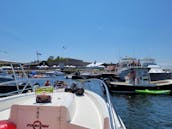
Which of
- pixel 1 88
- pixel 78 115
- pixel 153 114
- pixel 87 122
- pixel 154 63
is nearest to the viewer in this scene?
pixel 87 122

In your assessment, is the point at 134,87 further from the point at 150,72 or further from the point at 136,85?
the point at 150,72

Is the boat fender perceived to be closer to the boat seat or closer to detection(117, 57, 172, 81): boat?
the boat seat

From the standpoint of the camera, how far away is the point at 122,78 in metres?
58.3

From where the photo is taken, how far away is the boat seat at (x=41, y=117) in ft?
14.6

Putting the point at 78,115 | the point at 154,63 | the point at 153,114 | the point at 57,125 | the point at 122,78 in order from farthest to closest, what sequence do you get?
the point at 154,63 → the point at 122,78 → the point at 153,114 → the point at 78,115 → the point at 57,125

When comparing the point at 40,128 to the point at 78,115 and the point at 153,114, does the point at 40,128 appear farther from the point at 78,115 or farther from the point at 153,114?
the point at 153,114

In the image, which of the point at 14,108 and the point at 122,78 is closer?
the point at 14,108

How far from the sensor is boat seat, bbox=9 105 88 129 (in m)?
4.44

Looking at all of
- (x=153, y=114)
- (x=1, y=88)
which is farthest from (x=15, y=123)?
(x=1, y=88)

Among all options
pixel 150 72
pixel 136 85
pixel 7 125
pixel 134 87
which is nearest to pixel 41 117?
pixel 7 125

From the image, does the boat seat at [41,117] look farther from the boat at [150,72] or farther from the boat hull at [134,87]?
the boat at [150,72]

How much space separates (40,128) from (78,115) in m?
1.17

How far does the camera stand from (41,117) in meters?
4.47

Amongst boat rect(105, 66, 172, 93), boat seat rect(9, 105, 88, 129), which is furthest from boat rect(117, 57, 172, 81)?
boat seat rect(9, 105, 88, 129)
